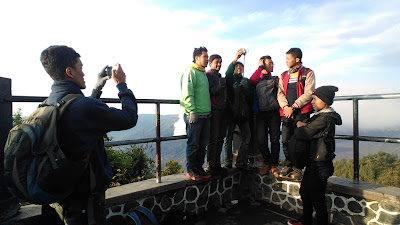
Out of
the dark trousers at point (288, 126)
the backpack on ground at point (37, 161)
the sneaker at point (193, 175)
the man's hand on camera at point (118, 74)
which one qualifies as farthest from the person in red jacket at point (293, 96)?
the backpack on ground at point (37, 161)

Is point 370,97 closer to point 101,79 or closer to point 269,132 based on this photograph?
point 269,132

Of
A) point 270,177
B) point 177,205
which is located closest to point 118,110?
point 177,205

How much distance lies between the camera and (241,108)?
371 centimetres

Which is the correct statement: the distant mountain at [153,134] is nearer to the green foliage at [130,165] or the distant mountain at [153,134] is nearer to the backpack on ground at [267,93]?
the green foliage at [130,165]

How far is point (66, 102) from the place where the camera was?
4.69ft

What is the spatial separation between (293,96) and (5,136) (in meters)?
3.17

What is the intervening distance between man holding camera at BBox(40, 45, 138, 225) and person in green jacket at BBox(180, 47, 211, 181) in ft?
5.04

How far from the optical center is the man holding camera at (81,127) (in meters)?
1.44

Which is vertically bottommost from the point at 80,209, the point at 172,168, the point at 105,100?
the point at 172,168

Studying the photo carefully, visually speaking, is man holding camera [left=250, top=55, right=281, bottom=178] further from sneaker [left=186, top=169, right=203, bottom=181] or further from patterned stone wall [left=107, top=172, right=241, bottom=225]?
sneaker [left=186, top=169, right=203, bottom=181]

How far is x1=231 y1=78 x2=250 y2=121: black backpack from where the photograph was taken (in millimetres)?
3691

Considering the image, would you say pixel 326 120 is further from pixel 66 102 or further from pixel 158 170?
pixel 66 102

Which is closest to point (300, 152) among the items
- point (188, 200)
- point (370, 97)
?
point (370, 97)

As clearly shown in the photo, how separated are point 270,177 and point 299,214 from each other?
600 mm
